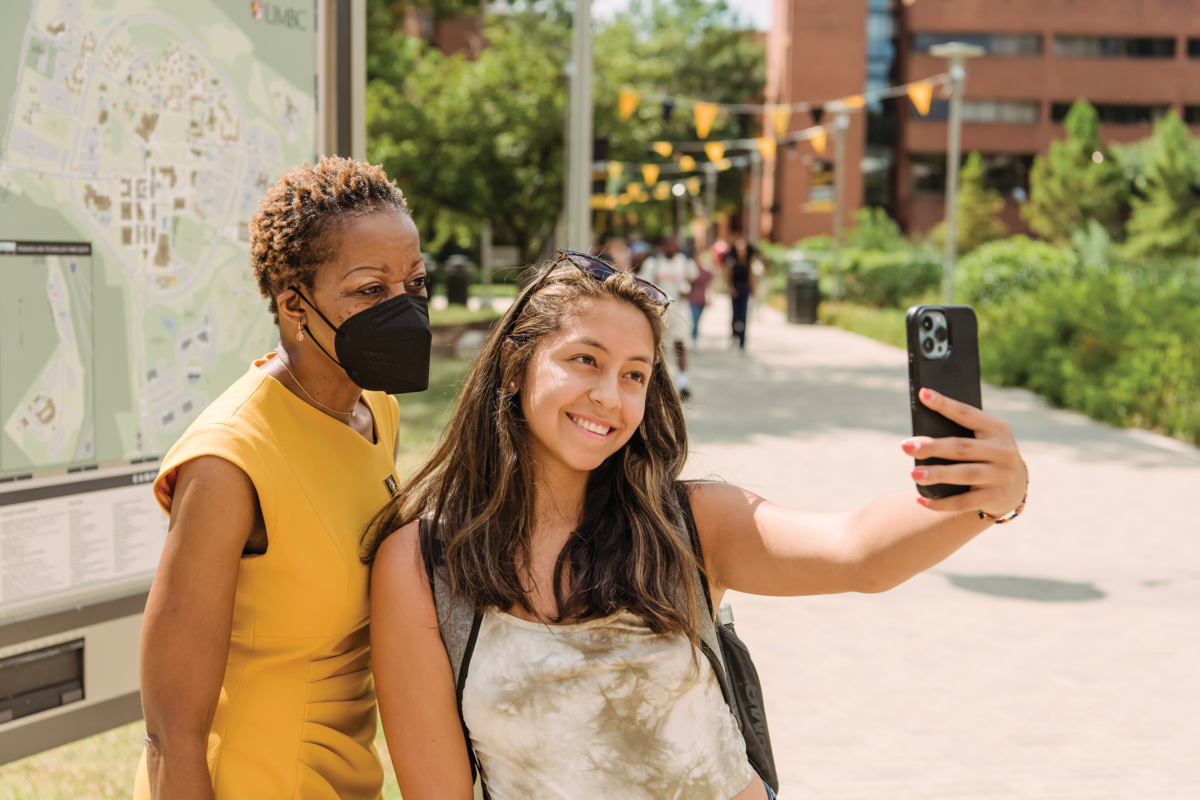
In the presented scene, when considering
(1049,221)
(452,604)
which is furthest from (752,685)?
(1049,221)

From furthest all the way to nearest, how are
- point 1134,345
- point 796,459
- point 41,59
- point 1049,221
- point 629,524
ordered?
1. point 1049,221
2. point 1134,345
3. point 796,459
4. point 41,59
5. point 629,524

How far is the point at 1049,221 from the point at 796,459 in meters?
47.3

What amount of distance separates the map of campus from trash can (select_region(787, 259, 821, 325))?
2467cm

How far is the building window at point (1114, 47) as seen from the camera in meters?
57.3

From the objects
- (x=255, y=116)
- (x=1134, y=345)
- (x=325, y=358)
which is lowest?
(x=1134, y=345)

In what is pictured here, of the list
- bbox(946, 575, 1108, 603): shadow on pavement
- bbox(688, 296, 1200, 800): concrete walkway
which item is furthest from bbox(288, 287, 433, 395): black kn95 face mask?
bbox(946, 575, 1108, 603): shadow on pavement

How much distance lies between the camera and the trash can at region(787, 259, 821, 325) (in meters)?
27.5

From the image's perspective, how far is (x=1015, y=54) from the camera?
186ft

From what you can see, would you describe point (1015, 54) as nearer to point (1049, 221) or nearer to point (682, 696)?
point (1049, 221)

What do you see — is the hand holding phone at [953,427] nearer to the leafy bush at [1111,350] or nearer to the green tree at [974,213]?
the leafy bush at [1111,350]

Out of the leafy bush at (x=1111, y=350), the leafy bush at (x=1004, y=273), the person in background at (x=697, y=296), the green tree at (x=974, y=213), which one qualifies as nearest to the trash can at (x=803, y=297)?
the leafy bush at (x=1004, y=273)

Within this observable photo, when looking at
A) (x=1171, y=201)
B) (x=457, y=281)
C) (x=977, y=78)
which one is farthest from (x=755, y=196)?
(x=457, y=281)

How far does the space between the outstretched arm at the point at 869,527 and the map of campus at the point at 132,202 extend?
1.71 m

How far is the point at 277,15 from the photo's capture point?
350 centimetres
